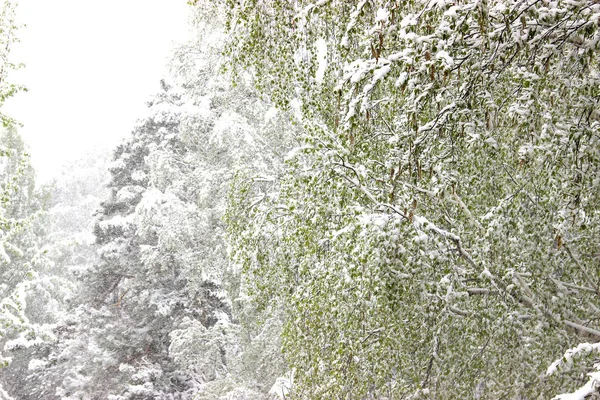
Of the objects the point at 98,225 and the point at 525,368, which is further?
the point at 98,225

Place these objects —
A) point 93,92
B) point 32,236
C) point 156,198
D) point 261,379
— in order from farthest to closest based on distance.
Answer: point 93,92 < point 32,236 < point 156,198 < point 261,379

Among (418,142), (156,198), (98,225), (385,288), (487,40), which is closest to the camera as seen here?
(487,40)

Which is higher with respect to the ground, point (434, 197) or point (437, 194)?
point (434, 197)

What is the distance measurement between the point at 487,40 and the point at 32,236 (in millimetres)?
22065

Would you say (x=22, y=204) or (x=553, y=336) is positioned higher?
(x=22, y=204)

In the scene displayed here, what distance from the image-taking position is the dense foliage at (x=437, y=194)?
3.44 metres

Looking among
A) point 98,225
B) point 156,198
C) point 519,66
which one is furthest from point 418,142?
point 98,225

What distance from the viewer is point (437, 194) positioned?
4.06 m

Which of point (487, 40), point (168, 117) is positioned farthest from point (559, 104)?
point (168, 117)

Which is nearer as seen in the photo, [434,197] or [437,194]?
[437,194]

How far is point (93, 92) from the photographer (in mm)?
130375

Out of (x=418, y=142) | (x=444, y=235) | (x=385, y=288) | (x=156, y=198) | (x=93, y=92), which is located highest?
(x=93, y=92)

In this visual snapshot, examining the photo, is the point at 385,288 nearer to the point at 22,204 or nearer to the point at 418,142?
the point at 418,142

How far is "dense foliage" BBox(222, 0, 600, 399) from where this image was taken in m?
3.44
